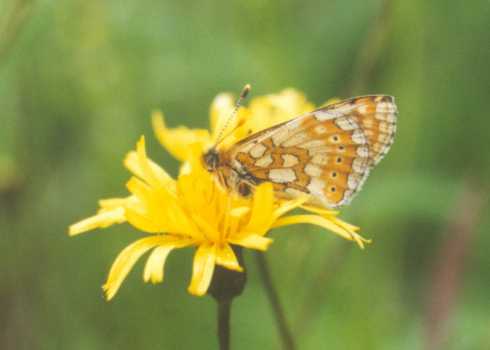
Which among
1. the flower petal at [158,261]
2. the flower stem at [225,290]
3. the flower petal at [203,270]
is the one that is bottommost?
the flower stem at [225,290]

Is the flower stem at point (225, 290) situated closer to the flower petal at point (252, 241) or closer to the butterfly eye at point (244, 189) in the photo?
the flower petal at point (252, 241)

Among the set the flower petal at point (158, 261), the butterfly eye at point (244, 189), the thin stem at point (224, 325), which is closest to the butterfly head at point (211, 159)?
the butterfly eye at point (244, 189)

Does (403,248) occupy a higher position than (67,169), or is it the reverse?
(67,169)

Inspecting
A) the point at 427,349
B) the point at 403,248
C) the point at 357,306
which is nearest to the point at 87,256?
the point at 357,306

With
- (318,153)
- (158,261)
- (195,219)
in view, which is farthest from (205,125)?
(158,261)

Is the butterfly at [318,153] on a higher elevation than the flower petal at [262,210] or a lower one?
higher

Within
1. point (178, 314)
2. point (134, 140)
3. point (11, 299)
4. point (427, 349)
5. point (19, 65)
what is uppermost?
point (19, 65)

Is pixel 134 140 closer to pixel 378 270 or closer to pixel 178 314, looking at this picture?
pixel 178 314
